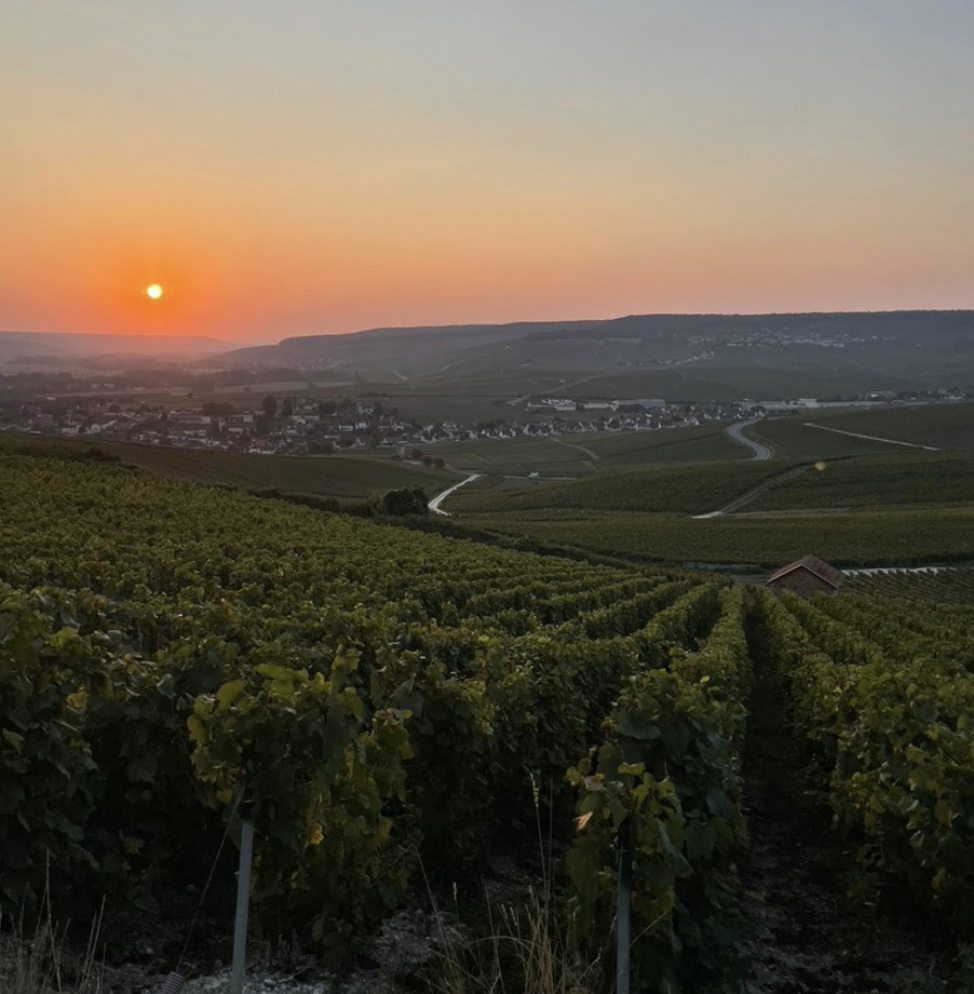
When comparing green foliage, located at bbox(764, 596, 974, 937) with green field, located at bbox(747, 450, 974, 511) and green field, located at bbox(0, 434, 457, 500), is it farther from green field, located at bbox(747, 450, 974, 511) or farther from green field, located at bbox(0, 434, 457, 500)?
green field, located at bbox(747, 450, 974, 511)

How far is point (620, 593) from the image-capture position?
100 feet

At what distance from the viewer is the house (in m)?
49.6

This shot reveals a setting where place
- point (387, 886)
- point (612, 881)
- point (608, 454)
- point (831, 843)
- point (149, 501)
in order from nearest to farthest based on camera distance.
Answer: point (612, 881) < point (387, 886) < point (831, 843) < point (149, 501) < point (608, 454)

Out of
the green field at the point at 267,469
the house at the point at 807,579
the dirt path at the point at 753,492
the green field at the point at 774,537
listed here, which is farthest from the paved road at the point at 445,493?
the house at the point at 807,579

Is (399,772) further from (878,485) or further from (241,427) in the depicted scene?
(241,427)

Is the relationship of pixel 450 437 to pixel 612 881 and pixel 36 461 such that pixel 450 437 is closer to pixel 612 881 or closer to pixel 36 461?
pixel 36 461

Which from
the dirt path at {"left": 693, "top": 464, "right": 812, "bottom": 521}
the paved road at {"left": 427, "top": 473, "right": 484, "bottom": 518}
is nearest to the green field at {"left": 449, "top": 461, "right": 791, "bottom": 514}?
the dirt path at {"left": 693, "top": 464, "right": 812, "bottom": 521}

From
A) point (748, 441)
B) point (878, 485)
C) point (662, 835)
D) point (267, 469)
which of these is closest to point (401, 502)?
point (267, 469)

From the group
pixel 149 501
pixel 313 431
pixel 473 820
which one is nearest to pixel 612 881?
pixel 473 820

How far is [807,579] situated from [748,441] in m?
110

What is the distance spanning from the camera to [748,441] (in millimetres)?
156625

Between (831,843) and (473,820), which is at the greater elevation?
(473,820)

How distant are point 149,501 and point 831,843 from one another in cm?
3220

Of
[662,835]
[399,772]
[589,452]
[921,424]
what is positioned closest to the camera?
[662,835]
